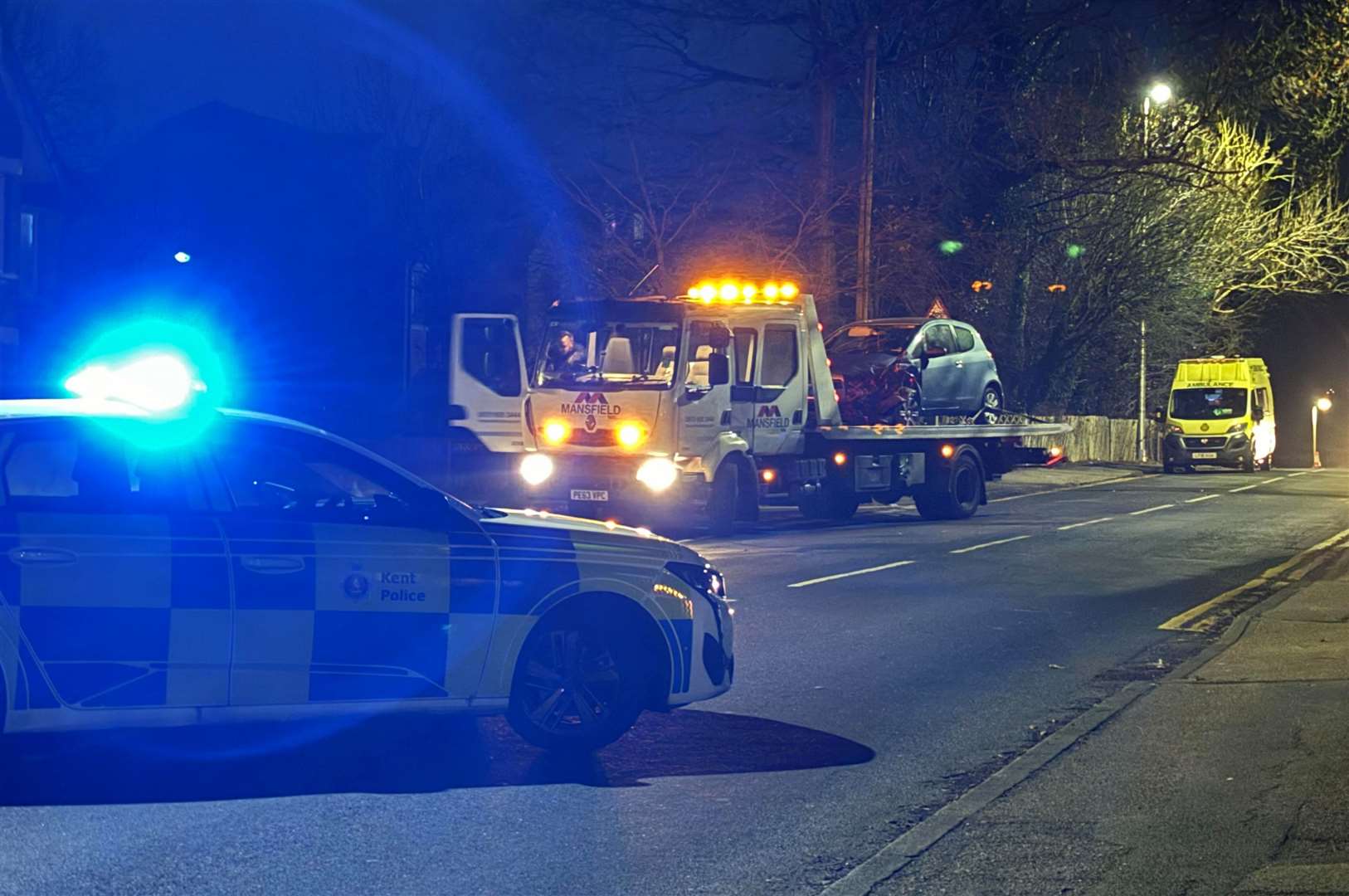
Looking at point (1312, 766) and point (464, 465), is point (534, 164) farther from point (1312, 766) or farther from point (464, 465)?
point (1312, 766)

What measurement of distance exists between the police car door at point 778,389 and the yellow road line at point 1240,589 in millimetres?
5863

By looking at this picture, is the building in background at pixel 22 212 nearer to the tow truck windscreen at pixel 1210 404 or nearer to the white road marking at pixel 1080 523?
the white road marking at pixel 1080 523

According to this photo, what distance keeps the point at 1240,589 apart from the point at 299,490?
396 inches

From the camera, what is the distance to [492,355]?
1947 centimetres

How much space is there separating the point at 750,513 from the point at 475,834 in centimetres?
1458

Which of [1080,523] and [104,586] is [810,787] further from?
[1080,523]

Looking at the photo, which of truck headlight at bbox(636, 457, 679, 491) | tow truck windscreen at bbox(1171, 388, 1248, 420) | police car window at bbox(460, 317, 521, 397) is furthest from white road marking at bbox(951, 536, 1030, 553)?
tow truck windscreen at bbox(1171, 388, 1248, 420)

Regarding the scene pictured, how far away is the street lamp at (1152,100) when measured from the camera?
3928cm

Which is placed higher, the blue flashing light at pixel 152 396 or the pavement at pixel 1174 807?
the blue flashing light at pixel 152 396

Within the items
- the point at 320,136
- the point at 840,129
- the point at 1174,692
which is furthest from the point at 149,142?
the point at 1174,692

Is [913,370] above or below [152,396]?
above

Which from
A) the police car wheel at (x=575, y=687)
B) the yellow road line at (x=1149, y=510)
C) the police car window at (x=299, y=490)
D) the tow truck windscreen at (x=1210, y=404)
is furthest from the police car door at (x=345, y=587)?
the tow truck windscreen at (x=1210, y=404)

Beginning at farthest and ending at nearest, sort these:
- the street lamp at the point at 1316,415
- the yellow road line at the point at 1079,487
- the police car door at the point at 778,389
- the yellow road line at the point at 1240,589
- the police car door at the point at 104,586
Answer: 1. the street lamp at the point at 1316,415
2. the yellow road line at the point at 1079,487
3. the police car door at the point at 778,389
4. the yellow road line at the point at 1240,589
5. the police car door at the point at 104,586

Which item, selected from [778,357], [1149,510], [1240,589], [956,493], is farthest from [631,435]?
[1149,510]
